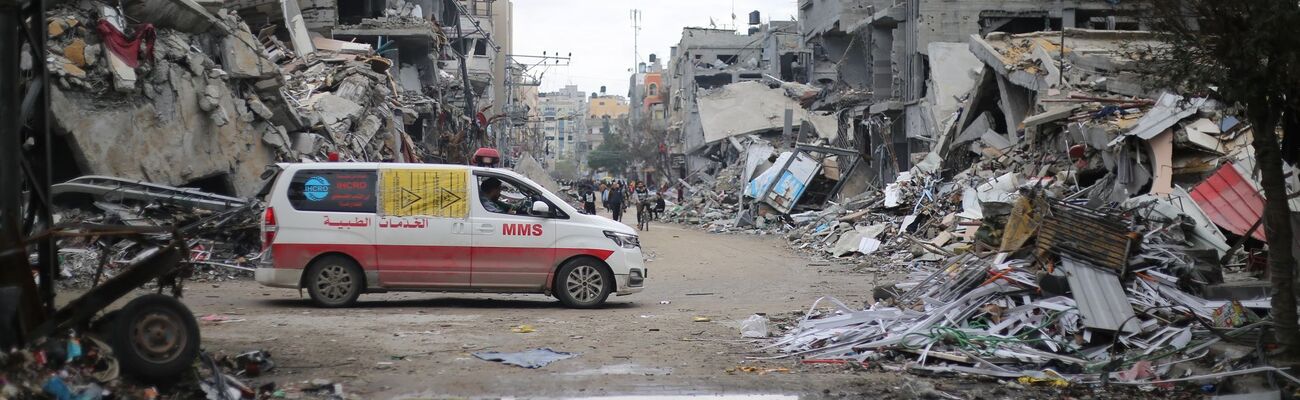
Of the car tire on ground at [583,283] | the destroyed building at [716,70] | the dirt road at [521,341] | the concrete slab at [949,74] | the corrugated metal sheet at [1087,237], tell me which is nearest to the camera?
the dirt road at [521,341]

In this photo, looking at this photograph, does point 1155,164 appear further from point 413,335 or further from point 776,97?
point 776,97

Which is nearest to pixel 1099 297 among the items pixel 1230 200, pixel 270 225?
pixel 1230 200

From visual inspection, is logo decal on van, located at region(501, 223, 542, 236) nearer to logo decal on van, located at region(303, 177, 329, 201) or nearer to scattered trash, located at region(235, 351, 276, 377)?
logo decal on van, located at region(303, 177, 329, 201)

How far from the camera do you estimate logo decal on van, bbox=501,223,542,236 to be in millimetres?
12281

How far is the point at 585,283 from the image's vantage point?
12.5 m

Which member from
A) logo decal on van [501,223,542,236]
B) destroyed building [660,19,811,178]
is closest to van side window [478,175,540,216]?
logo decal on van [501,223,542,236]

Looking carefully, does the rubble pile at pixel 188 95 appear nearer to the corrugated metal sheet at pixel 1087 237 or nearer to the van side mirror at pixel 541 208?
the van side mirror at pixel 541 208

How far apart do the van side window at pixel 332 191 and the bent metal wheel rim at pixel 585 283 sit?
2.43 metres

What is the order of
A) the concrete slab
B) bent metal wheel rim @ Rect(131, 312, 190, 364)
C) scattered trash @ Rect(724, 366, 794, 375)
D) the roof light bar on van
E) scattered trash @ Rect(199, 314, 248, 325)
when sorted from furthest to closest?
1. the concrete slab
2. the roof light bar on van
3. scattered trash @ Rect(199, 314, 248, 325)
4. scattered trash @ Rect(724, 366, 794, 375)
5. bent metal wheel rim @ Rect(131, 312, 190, 364)

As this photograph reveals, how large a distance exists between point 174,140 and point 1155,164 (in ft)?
52.2

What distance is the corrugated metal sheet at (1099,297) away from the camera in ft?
27.2

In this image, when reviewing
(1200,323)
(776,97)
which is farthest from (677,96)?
(1200,323)

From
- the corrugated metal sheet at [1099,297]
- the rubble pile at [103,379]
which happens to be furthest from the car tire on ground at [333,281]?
the corrugated metal sheet at [1099,297]

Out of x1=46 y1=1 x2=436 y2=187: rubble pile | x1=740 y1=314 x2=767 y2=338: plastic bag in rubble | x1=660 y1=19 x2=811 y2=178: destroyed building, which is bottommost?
x1=740 y1=314 x2=767 y2=338: plastic bag in rubble
